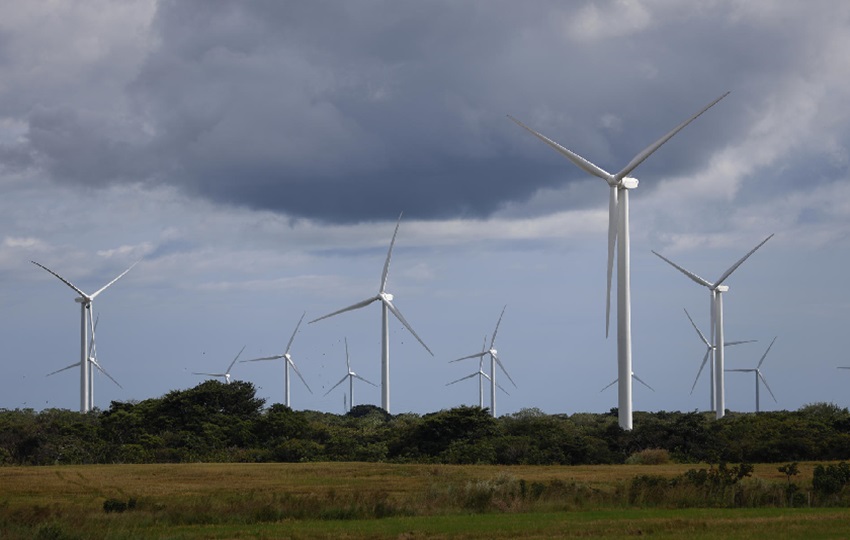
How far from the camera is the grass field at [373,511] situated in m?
32.6

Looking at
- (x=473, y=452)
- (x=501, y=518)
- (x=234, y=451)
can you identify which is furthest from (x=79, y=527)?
(x=234, y=451)

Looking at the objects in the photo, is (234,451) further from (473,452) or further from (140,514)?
(140,514)

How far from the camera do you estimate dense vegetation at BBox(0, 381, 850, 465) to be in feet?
224

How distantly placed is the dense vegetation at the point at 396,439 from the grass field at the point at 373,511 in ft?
42.3

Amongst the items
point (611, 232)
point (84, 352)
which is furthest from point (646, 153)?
point (84, 352)

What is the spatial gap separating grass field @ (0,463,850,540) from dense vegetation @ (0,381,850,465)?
12882 mm

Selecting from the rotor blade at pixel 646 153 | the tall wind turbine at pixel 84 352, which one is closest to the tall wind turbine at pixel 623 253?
the rotor blade at pixel 646 153

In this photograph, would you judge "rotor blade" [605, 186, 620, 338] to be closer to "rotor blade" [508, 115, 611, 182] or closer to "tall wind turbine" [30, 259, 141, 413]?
"rotor blade" [508, 115, 611, 182]

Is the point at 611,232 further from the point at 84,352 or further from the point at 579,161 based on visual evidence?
the point at 84,352

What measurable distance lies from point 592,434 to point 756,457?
1428 centimetres

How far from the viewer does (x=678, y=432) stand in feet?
242

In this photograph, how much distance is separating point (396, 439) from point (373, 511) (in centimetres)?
3842

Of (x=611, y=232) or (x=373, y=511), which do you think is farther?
(x=611, y=232)

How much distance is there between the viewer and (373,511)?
38719 millimetres
